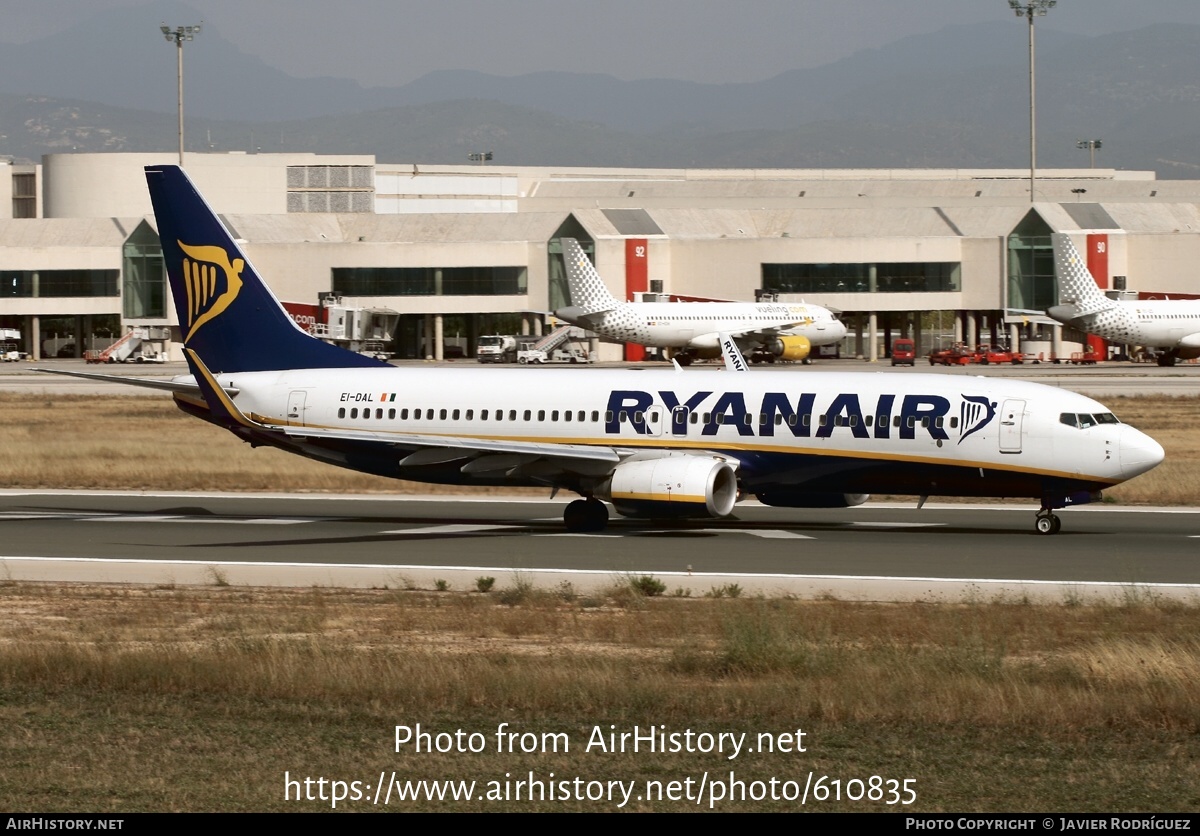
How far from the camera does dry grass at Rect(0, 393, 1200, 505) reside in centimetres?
4738

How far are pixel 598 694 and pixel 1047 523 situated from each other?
1953 centimetres

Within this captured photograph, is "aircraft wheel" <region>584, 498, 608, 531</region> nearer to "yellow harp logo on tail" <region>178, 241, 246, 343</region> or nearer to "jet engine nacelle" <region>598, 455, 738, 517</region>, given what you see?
"jet engine nacelle" <region>598, 455, 738, 517</region>

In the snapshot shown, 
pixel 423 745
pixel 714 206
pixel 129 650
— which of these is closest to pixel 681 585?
pixel 129 650

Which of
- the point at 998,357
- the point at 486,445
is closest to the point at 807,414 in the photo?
the point at 486,445

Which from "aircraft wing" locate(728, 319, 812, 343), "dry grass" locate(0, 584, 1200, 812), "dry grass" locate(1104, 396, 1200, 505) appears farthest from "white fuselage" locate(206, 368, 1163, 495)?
"aircraft wing" locate(728, 319, 812, 343)

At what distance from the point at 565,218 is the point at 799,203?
137ft

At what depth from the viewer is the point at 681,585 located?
28.7m

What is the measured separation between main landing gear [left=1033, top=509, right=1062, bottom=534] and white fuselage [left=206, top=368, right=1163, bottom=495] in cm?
110

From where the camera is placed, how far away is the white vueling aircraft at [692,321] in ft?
387

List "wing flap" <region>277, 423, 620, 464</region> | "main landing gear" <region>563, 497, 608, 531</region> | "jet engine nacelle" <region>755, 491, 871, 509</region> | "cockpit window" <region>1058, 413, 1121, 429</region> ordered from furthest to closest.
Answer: "main landing gear" <region>563, 497, 608, 531</region>, "jet engine nacelle" <region>755, 491, 871, 509</region>, "wing flap" <region>277, 423, 620, 464</region>, "cockpit window" <region>1058, 413, 1121, 429</region>

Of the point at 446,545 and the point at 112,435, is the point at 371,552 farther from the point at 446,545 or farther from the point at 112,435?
the point at 112,435

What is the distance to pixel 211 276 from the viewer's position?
40.9 metres

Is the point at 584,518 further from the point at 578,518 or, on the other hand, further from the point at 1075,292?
the point at 1075,292

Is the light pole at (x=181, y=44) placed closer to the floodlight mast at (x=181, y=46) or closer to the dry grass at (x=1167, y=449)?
the floodlight mast at (x=181, y=46)
